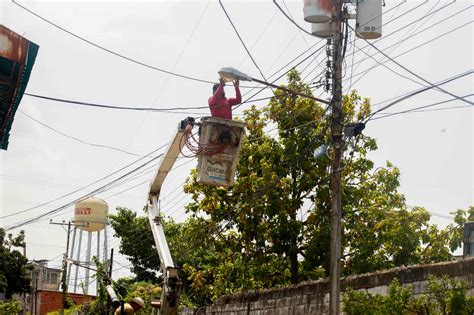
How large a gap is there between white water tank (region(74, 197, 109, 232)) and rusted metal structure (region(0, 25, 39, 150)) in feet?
151

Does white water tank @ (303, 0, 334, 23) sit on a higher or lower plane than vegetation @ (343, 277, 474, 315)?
higher

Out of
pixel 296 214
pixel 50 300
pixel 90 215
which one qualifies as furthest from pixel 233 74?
pixel 50 300

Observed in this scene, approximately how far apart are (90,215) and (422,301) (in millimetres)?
49636

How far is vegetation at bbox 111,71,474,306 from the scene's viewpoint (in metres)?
28.8

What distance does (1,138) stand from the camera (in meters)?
17.4

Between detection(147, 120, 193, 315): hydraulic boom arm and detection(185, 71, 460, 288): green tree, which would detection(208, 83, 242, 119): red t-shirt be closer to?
detection(147, 120, 193, 315): hydraulic boom arm

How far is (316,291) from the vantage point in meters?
19.2

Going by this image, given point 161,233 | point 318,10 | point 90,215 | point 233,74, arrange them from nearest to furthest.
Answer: point 233,74 → point 318,10 → point 161,233 → point 90,215

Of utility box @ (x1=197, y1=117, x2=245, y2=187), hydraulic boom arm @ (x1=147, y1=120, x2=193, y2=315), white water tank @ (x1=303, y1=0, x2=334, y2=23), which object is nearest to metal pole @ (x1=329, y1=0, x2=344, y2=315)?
white water tank @ (x1=303, y1=0, x2=334, y2=23)

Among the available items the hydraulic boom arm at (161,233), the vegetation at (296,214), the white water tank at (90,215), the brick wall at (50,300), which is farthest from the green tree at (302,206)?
the brick wall at (50,300)

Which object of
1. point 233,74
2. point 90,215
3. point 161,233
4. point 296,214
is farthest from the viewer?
point 90,215

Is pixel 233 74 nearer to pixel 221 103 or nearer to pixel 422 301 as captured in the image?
pixel 221 103

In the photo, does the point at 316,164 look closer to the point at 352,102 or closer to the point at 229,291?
the point at 352,102

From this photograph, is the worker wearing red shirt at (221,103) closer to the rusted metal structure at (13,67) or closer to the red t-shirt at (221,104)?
the red t-shirt at (221,104)
